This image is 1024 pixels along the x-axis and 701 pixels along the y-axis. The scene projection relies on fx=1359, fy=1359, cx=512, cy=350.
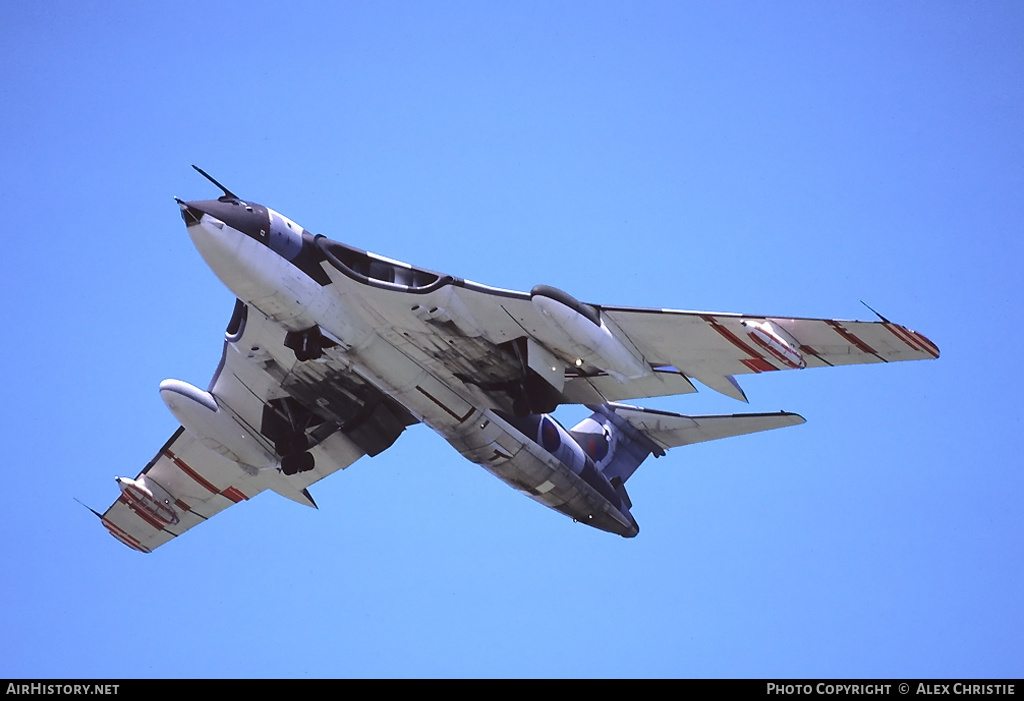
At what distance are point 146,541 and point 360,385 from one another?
9187 mm

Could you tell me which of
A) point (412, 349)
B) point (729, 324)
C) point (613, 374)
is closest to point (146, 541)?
point (412, 349)

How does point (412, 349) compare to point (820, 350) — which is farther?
point (412, 349)

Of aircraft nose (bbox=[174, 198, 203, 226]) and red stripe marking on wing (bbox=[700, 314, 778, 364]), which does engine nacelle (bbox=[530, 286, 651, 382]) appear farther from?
aircraft nose (bbox=[174, 198, 203, 226])

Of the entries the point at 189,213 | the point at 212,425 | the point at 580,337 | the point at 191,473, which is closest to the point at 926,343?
the point at 580,337

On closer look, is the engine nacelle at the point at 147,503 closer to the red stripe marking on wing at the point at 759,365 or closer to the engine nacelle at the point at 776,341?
the red stripe marking on wing at the point at 759,365

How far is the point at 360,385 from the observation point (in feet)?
94.1

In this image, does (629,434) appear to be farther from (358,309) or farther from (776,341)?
(358,309)

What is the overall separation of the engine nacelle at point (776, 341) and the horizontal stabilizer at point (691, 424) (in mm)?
5206

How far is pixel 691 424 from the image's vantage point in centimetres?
3159

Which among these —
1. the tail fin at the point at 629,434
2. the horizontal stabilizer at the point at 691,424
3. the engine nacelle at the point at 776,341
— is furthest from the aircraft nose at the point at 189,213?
the horizontal stabilizer at the point at 691,424

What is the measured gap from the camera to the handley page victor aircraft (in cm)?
2448

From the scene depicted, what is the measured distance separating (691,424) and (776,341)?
760 centimetres

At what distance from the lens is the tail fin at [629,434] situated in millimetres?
31719
